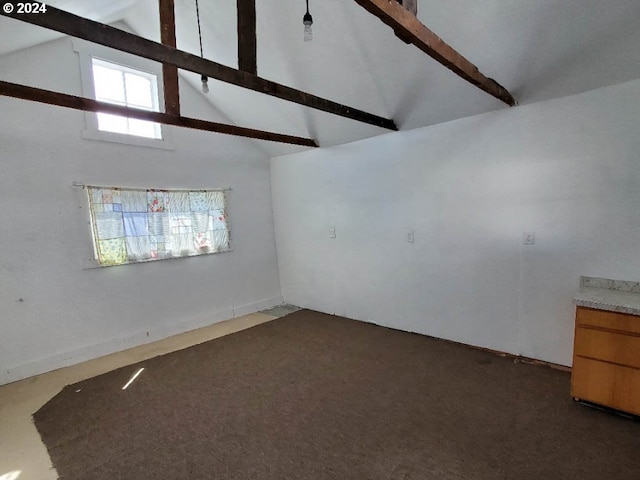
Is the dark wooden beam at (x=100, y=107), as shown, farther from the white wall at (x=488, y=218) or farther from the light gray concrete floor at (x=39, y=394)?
the light gray concrete floor at (x=39, y=394)

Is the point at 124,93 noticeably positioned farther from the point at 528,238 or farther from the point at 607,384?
the point at 607,384

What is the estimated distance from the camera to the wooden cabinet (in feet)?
6.54

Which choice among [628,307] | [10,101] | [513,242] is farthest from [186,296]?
[628,307]

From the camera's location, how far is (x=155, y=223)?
387 centimetres

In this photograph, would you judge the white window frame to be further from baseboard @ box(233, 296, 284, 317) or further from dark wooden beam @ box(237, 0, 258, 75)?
baseboard @ box(233, 296, 284, 317)

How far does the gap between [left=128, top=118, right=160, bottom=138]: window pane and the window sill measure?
9 centimetres

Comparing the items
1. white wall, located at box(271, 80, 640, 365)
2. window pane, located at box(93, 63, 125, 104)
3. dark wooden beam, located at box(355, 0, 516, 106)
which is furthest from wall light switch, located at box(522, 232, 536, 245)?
window pane, located at box(93, 63, 125, 104)

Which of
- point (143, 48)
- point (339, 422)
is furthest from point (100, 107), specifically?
point (339, 422)

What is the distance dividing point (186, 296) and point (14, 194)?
79.1 inches

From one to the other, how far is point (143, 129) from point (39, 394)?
114 inches

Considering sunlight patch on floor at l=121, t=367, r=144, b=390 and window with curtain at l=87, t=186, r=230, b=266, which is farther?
window with curtain at l=87, t=186, r=230, b=266

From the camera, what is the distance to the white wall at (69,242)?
2953 mm

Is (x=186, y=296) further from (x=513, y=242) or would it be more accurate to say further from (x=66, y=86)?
(x=513, y=242)

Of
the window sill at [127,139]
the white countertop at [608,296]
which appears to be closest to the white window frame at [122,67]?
the window sill at [127,139]
